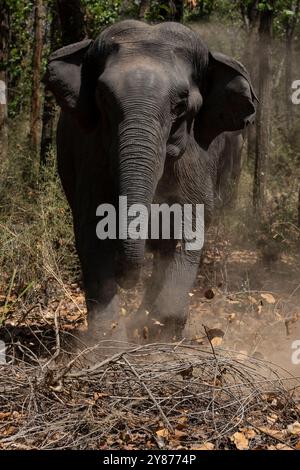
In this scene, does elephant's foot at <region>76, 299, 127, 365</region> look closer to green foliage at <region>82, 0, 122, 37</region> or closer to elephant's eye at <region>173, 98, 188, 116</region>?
elephant's eye at <region>173, 98, 188, 116</region>

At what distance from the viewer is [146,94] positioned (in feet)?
19.9

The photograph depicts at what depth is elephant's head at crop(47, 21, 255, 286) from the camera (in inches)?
238

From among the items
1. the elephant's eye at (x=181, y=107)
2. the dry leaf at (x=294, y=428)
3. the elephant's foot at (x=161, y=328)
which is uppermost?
the elephant's eye at (x=181, y=107)

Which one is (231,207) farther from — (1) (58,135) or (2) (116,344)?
(2) (116,344)

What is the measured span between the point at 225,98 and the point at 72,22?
4.48 meters

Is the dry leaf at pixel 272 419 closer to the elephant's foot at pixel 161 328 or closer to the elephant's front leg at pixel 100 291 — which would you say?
the elephant's front leg at pixel 100 291

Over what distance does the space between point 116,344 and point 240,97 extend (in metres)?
2.23

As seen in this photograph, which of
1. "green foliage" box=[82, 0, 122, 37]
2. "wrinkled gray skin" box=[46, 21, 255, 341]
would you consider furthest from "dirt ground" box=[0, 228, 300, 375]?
"green foliage" box=[82, 0, 122, 37]

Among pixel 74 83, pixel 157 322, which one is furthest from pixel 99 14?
pixel 157 322

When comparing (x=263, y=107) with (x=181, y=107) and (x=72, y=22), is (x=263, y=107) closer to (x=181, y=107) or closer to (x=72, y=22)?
(x=72, y=22)

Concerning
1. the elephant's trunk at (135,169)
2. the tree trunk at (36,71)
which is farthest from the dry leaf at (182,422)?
the tree trunk at (36,71)

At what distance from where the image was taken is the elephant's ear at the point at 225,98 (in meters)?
6.98

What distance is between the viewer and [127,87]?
609cm

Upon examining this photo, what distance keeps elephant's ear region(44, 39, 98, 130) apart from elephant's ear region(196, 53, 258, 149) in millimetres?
925
